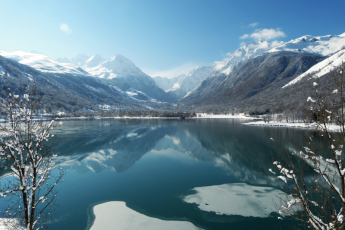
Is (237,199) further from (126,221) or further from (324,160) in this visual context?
(324,160)

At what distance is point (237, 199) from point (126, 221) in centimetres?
1122

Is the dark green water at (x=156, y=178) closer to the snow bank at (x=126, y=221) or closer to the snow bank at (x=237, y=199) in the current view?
the snow bank at (x=126, y=221)

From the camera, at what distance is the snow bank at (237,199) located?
52.0ft

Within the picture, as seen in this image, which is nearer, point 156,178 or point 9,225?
point 9,225

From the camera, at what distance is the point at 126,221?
14648 mm

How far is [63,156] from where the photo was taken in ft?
126

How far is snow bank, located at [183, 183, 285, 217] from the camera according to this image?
15850 millimetres

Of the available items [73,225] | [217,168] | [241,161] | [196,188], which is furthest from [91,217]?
[241,161]

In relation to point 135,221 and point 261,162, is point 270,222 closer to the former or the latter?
point 135,221

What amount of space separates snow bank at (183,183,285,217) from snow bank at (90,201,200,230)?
152 inches

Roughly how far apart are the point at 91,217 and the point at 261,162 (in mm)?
28890

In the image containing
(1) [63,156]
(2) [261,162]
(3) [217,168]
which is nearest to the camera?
(3) [217,168]

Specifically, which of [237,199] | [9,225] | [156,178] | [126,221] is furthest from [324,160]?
[156,178]

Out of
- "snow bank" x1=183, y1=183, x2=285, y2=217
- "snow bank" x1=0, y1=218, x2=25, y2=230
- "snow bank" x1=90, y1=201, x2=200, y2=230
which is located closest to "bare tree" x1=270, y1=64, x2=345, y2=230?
"snow bank" x1=183, y1=183, x2=285, y2=217
